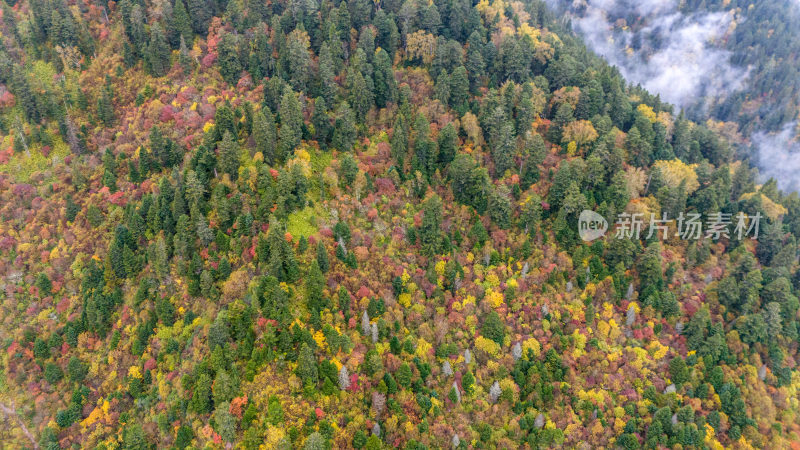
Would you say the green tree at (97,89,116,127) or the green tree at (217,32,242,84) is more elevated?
the green tree at (217,32,242,84)

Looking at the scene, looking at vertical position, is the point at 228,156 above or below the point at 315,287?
above

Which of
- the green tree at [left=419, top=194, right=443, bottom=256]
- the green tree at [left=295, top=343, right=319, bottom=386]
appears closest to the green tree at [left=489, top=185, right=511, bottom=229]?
the green tree at [left=419, top=194, right=443, bottom=256]

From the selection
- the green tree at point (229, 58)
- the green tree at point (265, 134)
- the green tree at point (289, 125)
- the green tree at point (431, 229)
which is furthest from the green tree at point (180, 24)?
the green tree at point (431, 229)

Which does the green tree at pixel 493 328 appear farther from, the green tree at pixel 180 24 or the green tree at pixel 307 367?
the green tree at pixel 180 24

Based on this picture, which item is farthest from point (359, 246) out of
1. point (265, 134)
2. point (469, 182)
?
point (469, 182)

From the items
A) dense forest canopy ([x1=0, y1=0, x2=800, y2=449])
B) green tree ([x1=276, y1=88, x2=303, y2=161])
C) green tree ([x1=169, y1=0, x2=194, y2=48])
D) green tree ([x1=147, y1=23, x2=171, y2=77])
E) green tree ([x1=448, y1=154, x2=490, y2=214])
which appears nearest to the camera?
dense forest canopy ([x1=0, y1=0, x2=800, y2=449])

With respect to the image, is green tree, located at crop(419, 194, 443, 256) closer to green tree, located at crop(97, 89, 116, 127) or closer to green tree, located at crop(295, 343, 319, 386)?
green tree, located at crop(295, 343, 319, 386)

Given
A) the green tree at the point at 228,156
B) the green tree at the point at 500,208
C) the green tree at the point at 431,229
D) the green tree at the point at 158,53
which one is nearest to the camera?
the green tree at the point at 228,156

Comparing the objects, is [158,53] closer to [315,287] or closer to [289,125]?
[289,125]
